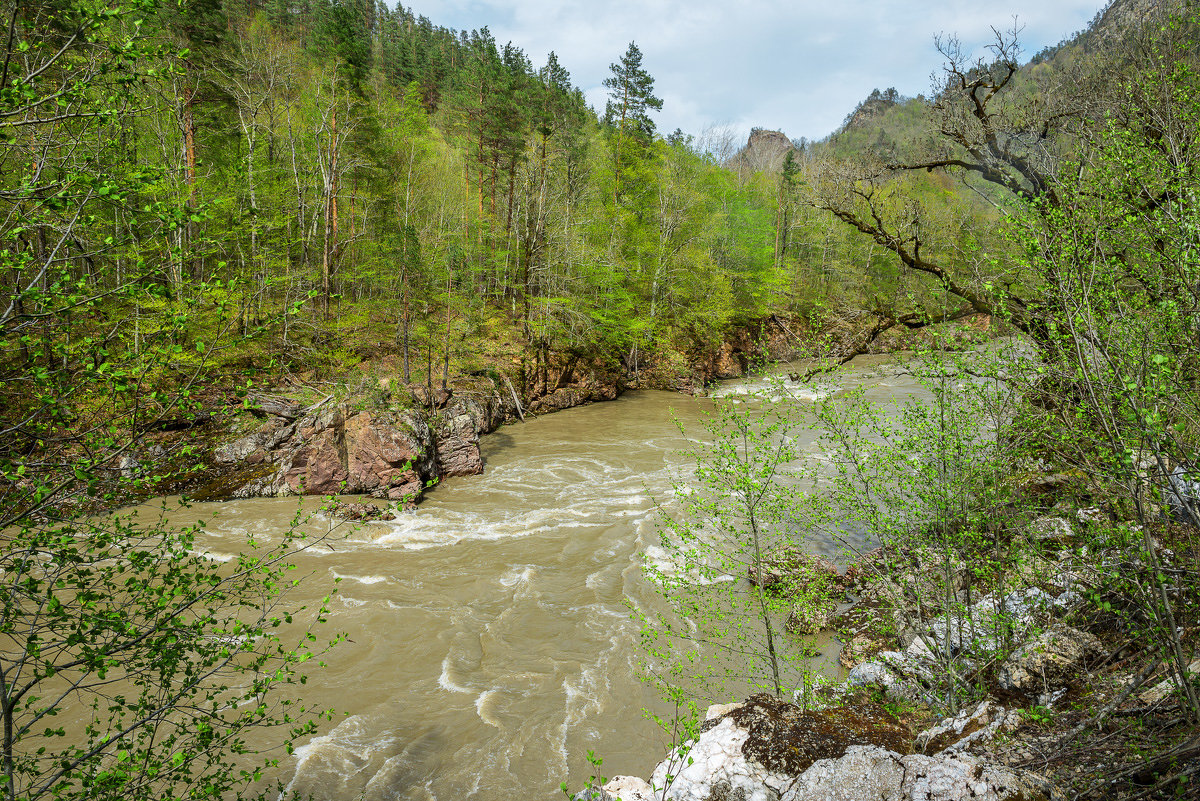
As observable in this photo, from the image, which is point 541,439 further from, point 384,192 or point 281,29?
point 281,29

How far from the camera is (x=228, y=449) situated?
52.7ft

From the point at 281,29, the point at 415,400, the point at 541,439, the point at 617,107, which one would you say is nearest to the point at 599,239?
the point at 617,107

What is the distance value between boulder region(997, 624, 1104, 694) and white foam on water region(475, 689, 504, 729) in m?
6.48

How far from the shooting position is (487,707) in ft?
28.4

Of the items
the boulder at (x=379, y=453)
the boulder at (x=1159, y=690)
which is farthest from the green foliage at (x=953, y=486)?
the boulder at (x=379, y=453)

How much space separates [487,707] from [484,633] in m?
1.95

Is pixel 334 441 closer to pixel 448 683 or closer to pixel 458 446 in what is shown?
pixel 458 446

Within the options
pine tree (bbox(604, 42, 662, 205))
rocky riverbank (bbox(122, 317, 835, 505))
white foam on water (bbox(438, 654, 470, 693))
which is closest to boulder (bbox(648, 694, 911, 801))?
white foam on water (bbox(438, 654, 470, 693))

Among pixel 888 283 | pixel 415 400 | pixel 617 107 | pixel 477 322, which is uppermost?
pixel 617 107

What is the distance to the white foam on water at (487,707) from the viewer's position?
27.4ft

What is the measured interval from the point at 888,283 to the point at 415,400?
128ft

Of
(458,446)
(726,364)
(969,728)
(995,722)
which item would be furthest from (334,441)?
(726,364)

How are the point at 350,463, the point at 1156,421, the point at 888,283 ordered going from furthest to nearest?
the point at 888,283
the point at 350,463
the point at 1156,421

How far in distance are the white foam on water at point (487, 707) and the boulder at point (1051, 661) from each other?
6.48 meters
